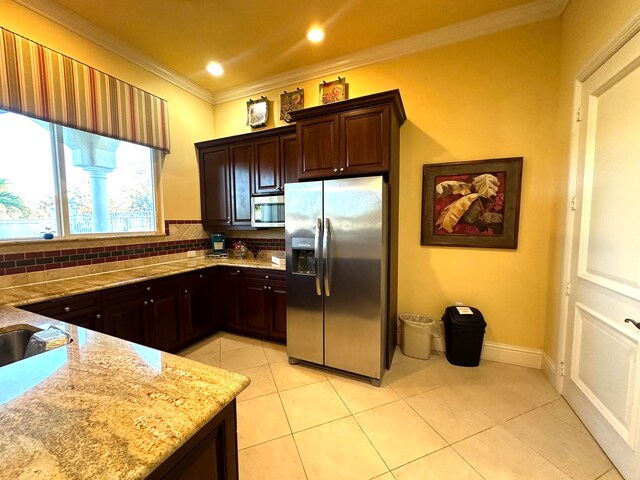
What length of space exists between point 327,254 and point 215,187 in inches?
82.4

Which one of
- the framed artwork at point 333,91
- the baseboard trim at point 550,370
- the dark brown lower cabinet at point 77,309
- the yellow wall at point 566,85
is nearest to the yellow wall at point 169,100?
→ the dark brown lower cabinet at point 77,309

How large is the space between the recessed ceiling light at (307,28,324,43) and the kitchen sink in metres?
2.96

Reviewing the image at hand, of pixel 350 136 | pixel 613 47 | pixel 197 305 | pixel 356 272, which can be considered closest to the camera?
pixel 613 47

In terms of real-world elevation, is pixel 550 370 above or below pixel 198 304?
below

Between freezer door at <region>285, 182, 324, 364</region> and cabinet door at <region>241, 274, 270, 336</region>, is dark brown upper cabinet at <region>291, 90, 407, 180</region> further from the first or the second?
cabinet door at <region>241, 274, 270, 336</region>

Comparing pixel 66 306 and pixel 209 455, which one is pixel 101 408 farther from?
pixel 66 306

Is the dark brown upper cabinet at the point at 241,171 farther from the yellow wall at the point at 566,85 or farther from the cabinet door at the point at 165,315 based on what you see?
the yellow wall at the point at 566,85

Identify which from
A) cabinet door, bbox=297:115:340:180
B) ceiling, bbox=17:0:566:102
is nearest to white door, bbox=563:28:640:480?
ceiling, bbox=17:0:566:102

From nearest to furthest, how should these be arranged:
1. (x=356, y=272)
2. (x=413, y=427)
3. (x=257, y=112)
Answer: (x=413, y=427) < (x=356, y=272) < (x=257, y=112)

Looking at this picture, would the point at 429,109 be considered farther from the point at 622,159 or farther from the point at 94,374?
the point at 94,374

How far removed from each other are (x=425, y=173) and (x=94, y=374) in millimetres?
2791

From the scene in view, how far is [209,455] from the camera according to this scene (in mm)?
758

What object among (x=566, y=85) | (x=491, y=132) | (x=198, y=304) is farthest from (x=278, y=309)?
(x=566, y=85)

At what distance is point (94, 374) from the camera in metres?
0.86
